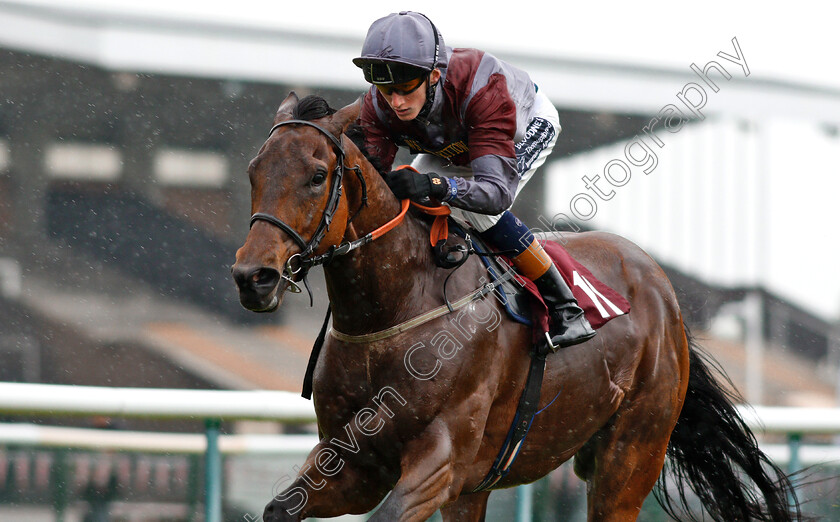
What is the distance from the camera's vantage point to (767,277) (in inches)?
525

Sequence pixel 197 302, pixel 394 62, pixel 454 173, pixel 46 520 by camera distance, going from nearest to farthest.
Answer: pixel 394 62, pixel 454 173, pixel 46 520, pixel 197 302

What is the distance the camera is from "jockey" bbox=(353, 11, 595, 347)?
104 inches

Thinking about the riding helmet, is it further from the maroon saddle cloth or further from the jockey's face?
the maroon saddle cloth

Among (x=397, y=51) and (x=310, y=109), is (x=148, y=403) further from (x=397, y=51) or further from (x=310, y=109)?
(x=397, y=51)

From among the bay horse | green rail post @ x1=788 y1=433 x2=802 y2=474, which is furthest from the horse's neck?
green rail post @ x1=788 y1=433 x2=802 y2=474

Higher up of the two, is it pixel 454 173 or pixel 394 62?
pixel 394 62


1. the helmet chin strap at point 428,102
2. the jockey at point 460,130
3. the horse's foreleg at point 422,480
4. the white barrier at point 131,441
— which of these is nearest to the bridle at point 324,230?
the jockey at point 460,130

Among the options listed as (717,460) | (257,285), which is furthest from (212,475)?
(717,460)

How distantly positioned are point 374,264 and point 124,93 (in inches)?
294

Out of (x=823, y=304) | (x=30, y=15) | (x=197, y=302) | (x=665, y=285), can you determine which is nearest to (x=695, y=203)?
(x=823, y=304)

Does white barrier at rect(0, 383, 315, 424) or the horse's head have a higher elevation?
the horse's head

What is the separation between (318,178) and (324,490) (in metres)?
0.96

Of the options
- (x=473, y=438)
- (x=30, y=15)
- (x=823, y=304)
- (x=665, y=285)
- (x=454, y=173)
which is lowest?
(x=823, y=304)

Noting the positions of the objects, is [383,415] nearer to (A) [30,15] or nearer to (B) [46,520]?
(B) [46,520]
